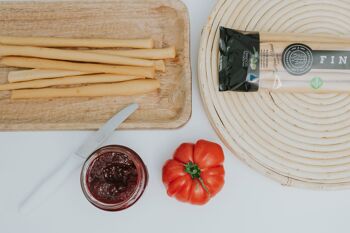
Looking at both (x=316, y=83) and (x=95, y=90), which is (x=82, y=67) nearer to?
(x=95, y=90)

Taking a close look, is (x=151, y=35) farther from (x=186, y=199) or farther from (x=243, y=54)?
(x=186, y=199)

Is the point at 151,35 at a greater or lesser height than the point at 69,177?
greater

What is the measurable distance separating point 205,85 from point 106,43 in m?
0.22

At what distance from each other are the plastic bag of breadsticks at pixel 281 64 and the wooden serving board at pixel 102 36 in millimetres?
89

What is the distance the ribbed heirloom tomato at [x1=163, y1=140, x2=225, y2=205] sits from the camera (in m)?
0.84

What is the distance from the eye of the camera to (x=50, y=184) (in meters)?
0.89

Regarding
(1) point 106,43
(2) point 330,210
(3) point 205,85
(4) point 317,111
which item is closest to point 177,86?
(3) point 205,85

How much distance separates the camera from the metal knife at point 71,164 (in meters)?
0.87

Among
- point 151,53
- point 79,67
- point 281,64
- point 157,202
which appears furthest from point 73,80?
point 281,64

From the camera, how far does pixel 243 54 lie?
0.87 meters

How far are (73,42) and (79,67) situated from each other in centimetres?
6

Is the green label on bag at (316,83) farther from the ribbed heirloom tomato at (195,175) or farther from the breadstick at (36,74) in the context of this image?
the breadstick at (36,74)

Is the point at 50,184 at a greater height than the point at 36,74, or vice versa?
the point at 36,74

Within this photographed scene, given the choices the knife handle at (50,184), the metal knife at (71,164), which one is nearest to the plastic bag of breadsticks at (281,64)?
the metal knife at (71,164)
